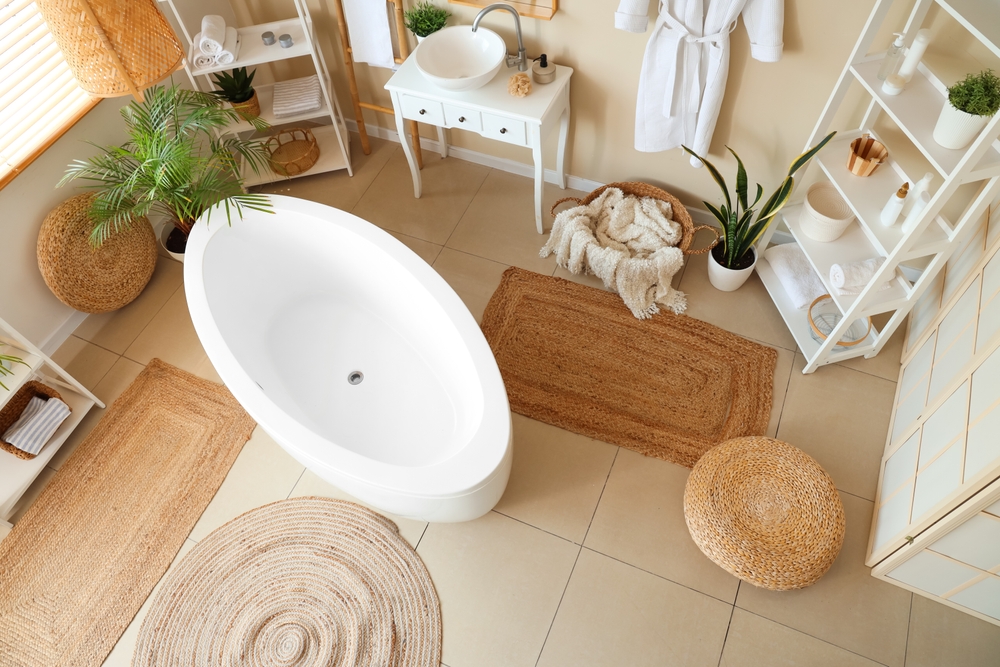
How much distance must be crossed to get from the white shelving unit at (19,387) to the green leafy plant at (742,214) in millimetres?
2467

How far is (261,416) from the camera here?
6.36 ft

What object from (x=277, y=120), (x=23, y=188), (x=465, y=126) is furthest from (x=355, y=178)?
(x=23, y=188)

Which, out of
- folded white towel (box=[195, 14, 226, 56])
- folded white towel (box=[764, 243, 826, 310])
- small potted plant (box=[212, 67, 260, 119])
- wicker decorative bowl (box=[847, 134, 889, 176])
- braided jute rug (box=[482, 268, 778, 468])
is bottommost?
braided jute rug (box=[482, 268, 778, 468])

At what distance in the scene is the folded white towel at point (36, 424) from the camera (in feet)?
7.79

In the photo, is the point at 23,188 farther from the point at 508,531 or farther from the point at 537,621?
the point at 537,621

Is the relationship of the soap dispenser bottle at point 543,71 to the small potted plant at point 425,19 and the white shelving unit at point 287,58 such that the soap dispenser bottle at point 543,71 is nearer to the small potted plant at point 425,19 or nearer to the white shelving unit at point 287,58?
the small potted plant at point 425,19

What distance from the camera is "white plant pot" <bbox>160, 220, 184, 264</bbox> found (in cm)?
296

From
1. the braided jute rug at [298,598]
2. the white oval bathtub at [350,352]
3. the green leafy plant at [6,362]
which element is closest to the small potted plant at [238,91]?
the white oval bathtub at [350,352]

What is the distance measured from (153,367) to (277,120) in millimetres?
1227

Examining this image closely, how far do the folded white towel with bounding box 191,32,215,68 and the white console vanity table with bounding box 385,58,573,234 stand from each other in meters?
0.77

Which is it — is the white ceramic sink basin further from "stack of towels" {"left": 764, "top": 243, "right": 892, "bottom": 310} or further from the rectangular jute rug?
the rectangular jute rug

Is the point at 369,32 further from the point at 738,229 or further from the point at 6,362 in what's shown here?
the point at 6,362

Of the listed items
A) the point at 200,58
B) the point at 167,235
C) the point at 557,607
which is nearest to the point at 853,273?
the point at 557,607

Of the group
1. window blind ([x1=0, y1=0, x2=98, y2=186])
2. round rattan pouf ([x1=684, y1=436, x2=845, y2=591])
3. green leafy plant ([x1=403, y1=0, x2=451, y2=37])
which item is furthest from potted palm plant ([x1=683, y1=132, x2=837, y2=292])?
window blind ([x1=0, y1=0, x2=98, y2=186])
